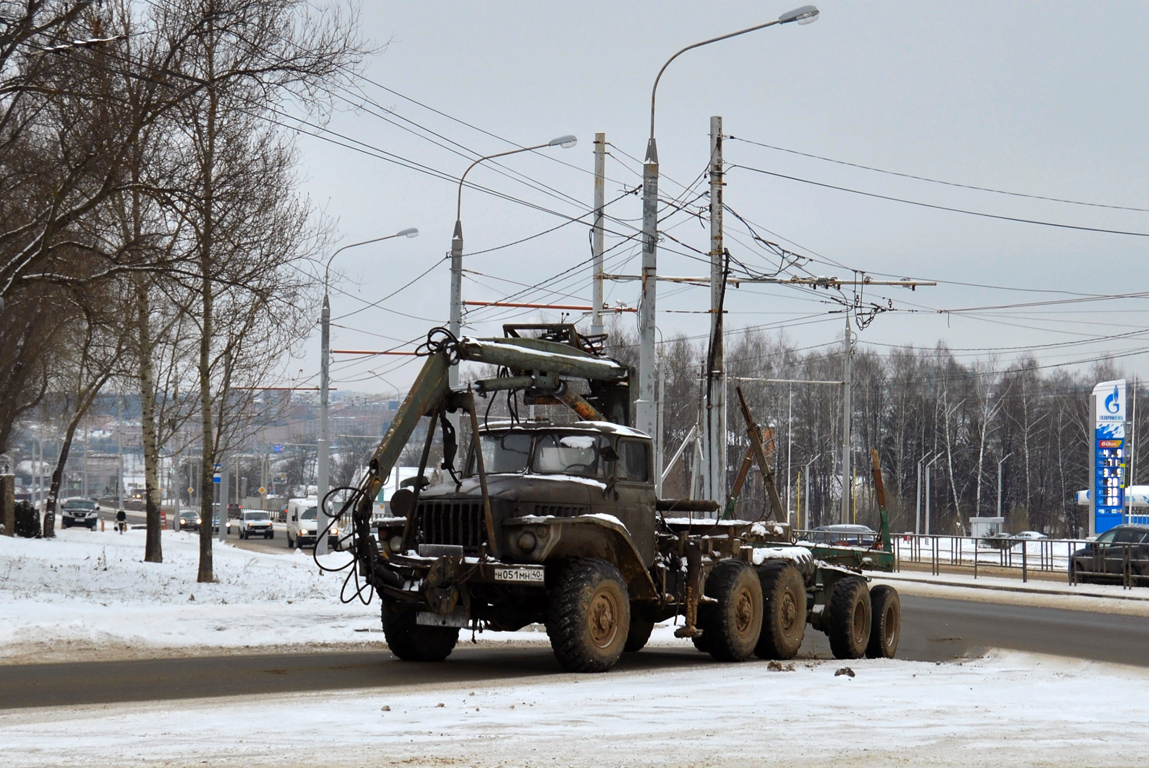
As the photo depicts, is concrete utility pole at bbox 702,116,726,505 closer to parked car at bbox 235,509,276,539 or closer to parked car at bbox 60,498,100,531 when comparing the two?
parked car at bbox 60,498,100,531

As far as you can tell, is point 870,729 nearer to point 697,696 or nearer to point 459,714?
point 697,696

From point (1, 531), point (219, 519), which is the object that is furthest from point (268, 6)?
point (219, 519)

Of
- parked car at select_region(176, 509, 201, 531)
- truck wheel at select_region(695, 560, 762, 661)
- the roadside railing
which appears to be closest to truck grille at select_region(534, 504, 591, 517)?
truck wheel at select_region(695, 560, 762, 661)

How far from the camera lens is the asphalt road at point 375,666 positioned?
11.1m

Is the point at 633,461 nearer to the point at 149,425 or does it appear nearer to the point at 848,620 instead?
the point at 848,620

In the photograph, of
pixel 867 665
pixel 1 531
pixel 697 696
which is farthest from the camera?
pixel 1 531

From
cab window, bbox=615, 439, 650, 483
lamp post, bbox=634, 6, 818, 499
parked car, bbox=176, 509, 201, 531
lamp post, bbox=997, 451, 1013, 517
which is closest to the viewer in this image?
cab window, bbox=615, 439, 650, 483

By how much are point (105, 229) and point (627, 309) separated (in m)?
13.9

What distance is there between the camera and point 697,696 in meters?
10.9

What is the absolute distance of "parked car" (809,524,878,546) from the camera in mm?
45031

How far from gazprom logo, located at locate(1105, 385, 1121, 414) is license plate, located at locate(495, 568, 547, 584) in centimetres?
3986

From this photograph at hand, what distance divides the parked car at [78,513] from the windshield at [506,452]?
6159 cm

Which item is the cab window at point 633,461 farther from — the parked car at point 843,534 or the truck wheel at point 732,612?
the parked car at point 843,534

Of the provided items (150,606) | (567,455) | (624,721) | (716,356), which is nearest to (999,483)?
(716,356)
